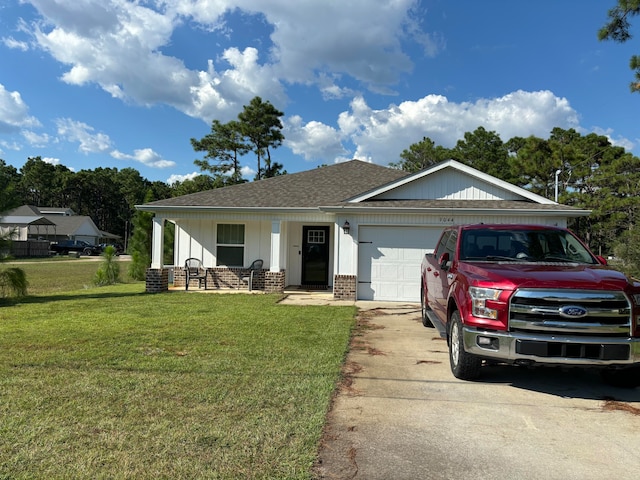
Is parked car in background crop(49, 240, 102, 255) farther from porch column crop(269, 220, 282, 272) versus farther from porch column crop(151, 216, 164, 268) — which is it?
porch column crop(269, 220, 282, 272)

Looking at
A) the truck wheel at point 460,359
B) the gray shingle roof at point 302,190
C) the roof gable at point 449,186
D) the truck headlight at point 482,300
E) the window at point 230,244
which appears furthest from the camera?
the window at point 230,244

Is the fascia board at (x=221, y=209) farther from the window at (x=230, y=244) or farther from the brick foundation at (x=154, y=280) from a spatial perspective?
the brick foundation at (x=154, y=280)

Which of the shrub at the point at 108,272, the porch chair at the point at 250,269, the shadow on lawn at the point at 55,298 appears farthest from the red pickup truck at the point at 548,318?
the shrub at the point at 108,272

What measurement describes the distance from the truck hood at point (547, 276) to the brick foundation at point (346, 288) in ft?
21.7

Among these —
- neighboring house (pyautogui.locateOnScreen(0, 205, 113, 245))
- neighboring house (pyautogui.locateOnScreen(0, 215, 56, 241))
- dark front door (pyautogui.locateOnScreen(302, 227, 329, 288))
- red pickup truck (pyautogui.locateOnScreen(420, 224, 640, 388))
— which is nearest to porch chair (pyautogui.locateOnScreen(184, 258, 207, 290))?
dark front door (pyautogui.locateOnScreen(302, 227, 329, 288))

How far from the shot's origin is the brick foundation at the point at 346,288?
450 inches

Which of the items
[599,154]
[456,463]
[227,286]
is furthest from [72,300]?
[599,154]

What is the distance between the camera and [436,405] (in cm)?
408

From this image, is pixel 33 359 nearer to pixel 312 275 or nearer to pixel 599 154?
pixel 312 275

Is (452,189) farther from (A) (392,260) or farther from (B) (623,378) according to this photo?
(B) (623,378)

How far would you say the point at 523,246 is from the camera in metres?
5.61

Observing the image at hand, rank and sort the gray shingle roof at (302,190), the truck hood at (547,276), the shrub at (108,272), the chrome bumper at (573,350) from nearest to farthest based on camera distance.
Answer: the chrome bumper at (573,350), the truck hood at (547,276), the gray shingle roof at (302,190), the shrub at (108,272)

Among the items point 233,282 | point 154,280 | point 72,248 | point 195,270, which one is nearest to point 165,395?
point 154,280

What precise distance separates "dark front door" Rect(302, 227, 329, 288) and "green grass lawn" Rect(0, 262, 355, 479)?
6.73 meters
